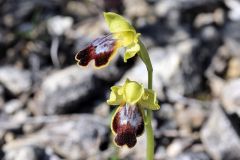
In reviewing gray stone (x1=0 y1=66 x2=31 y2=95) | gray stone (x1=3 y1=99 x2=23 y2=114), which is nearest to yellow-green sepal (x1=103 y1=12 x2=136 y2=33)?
gray stone (x1=3 y1=99 x2=23 y2=114)

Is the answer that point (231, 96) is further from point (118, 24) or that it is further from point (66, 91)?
point (118, 24)

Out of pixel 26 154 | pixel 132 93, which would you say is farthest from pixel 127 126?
pixel 26 154

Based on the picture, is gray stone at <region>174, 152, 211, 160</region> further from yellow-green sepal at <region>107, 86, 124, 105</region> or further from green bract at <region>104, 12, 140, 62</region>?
green bract at <region>104, 12, 140, 62</region>

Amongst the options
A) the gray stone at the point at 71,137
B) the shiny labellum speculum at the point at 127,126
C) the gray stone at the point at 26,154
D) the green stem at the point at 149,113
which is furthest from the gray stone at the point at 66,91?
the shiny labellum speculum at the point at 127,126

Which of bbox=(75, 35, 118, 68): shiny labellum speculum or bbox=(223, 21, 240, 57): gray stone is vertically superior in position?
bbox=(75, 35, 118, 68): shiny labellum speculum

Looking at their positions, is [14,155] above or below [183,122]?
above


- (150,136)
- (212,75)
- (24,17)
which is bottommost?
(212,75)

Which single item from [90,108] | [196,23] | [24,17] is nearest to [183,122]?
[90,108]

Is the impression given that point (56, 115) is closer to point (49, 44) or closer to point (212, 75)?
point (49, 44)
